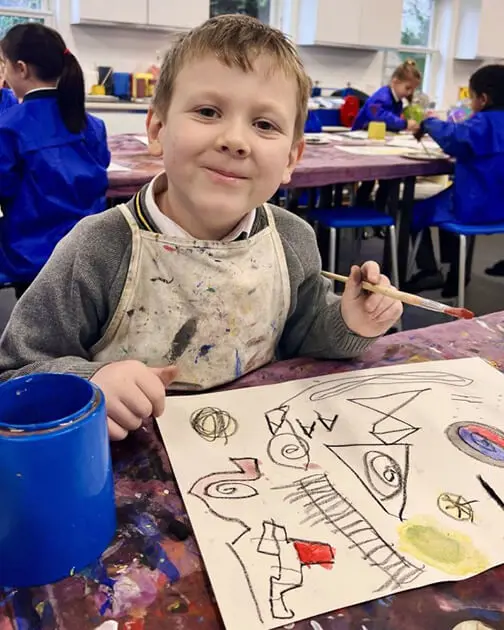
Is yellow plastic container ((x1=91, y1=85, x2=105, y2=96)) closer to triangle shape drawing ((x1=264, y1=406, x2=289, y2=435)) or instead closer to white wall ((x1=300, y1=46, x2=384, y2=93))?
white wall ((x1=300, y1=46, x2=384, y2=93))

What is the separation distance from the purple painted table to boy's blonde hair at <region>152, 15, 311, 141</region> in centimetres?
124

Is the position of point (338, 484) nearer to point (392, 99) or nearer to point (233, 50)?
point (233, 50)

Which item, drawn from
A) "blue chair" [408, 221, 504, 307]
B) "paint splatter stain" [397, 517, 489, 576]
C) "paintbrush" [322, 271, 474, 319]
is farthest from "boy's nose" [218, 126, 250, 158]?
"blue chair" [408, 221, 504, 307]

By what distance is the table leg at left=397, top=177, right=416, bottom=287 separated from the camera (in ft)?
9.78

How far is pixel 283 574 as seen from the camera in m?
0.46

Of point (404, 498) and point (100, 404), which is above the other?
point (100, 404)

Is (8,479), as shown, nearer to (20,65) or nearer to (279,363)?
(279,363)

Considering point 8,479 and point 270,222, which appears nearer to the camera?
point 8,479

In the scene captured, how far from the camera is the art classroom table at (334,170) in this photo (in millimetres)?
2055

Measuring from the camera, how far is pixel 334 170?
245 centimetres

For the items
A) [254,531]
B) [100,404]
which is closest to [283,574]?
[254,531]

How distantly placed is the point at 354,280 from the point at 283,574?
0.42 m

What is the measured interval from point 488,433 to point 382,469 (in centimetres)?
14

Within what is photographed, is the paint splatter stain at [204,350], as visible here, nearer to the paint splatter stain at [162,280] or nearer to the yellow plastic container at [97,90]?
the paint splatter stain at [162,280]
